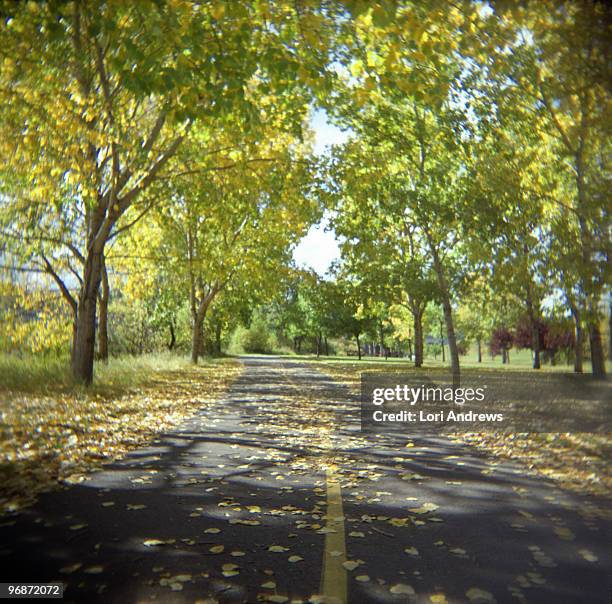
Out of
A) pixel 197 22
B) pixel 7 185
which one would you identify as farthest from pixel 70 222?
pixel 197 22

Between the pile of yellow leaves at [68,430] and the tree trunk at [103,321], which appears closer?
the pile of yellow leaves at [68,430]

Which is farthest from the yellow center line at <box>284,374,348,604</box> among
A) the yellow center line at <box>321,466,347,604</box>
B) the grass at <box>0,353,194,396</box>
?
the grass at <box>0,353,194,396</box>

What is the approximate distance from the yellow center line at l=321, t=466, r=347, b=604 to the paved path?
0.01 metres

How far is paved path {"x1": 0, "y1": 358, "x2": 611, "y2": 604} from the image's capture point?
Answer: 12.5 feet

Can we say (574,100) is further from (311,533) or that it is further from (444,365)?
(444,365)

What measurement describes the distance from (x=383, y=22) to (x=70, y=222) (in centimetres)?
1271

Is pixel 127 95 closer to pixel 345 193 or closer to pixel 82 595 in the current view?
pixel 345 193

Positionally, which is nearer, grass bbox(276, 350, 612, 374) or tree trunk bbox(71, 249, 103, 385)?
tree trunk bbox(71, 249, 103, 385)

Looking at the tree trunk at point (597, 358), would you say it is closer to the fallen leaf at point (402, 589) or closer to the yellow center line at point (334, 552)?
the yellow center line at point (334, 552)

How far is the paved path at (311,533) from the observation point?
381 cm

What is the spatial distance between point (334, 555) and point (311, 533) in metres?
0.54

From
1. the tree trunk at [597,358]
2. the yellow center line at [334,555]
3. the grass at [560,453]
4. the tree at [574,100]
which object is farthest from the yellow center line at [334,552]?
the tree trunk at [597,358]

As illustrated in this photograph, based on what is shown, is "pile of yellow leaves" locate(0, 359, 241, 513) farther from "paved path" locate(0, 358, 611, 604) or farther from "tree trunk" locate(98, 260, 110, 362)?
"tree trunk" locate(98, 260, 110, 362)

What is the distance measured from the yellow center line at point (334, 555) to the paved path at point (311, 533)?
0.01m
